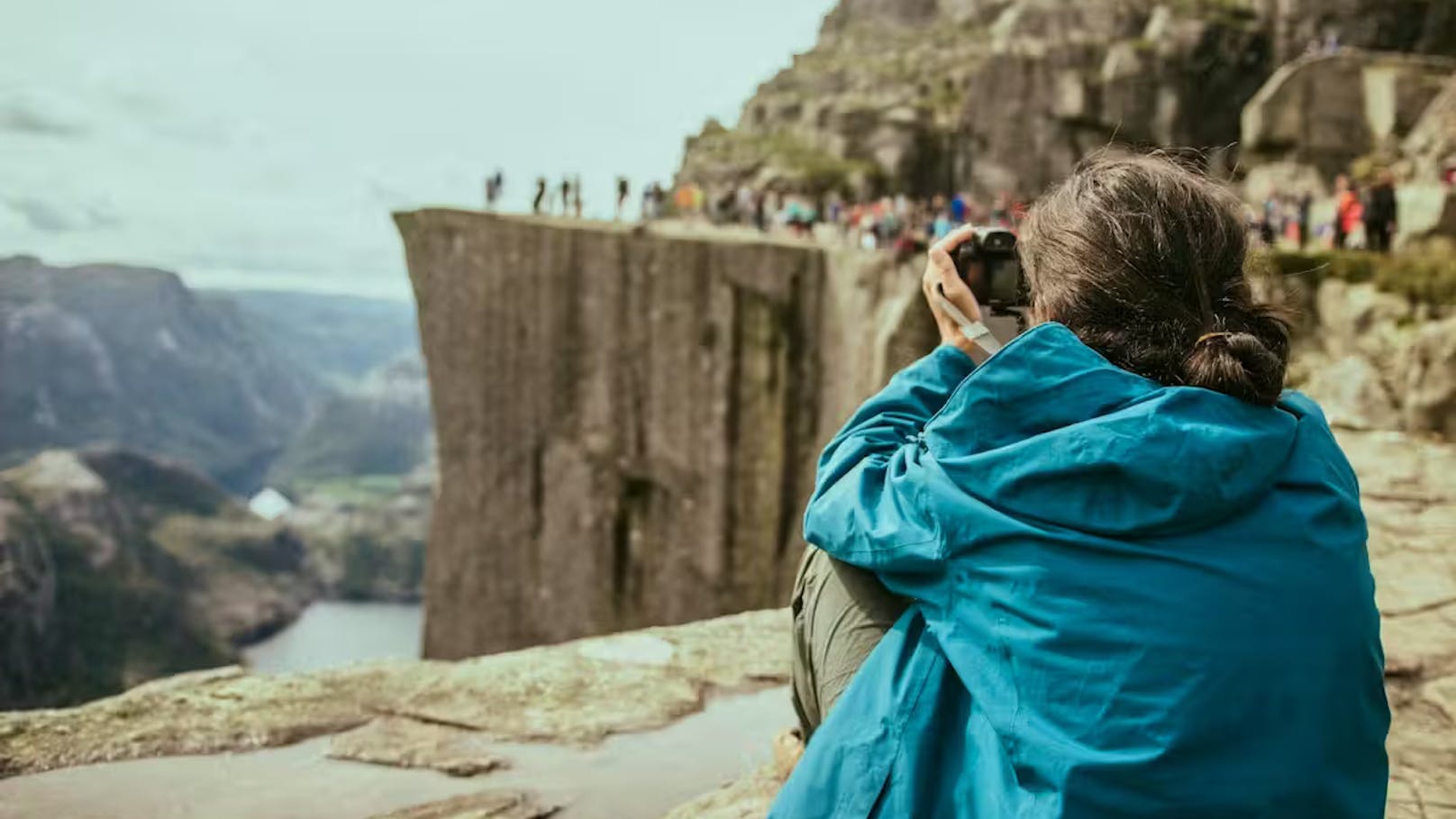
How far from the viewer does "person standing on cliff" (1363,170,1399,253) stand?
12.9 m

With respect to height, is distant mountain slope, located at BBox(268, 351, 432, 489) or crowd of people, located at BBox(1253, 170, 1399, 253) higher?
crowd of people, located at BBox(1253, 170, 1399, 253)

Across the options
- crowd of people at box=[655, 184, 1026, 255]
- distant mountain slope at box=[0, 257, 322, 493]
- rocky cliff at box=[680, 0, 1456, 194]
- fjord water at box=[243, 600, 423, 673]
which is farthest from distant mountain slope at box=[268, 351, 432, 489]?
crowd of people at box=[655, 184, 1026, 255]

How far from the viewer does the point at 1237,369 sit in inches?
62.6

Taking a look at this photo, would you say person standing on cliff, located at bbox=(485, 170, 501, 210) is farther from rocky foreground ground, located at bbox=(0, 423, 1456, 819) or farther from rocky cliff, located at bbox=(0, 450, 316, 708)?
rocky cliff, located at bbox=(0, 450, 316, 708)

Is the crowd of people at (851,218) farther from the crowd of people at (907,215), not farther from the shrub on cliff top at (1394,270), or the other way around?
the shrub on cliff top at (1394,270)

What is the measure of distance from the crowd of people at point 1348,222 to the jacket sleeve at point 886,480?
11.0 metres

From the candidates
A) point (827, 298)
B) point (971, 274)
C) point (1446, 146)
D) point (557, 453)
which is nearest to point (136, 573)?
point (557, 453)

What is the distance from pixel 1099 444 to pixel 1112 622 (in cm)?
23

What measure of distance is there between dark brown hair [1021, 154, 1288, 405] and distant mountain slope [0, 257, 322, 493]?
5874 cm

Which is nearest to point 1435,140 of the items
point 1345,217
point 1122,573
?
point 1345,217

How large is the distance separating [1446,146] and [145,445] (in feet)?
316

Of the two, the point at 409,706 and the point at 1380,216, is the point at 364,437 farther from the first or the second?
the point at 409,706

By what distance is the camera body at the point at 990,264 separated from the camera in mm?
2236

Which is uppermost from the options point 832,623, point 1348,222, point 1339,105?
point 1339,105
